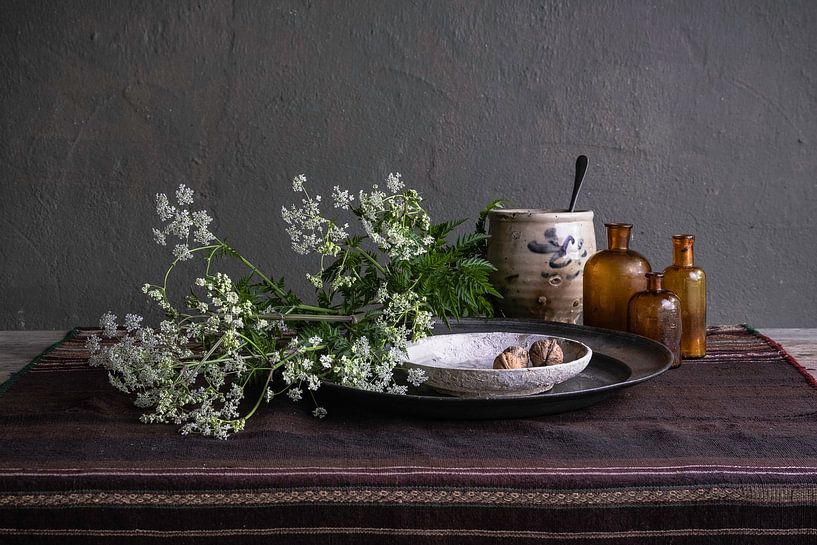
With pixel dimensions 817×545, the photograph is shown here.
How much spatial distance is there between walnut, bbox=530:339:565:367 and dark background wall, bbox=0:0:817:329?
1.24 metres

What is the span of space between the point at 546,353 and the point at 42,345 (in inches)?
37.9

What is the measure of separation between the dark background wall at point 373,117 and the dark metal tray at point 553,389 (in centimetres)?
107

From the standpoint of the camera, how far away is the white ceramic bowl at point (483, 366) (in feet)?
3.17

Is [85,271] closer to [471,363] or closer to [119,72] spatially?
[119,72]

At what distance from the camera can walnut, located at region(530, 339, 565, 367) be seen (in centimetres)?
108

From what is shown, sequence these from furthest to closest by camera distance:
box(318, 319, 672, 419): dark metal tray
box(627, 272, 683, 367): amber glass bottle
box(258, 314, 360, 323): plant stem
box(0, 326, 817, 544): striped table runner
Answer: box(627, 272, 683, 367): amber glass bottle → box(258, 314, 360, 323): plant stem → box(318, 319, 672, 419): dark metal tray → box(0, 326, 817, 544): striped table runner

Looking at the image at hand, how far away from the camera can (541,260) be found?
138 centimetres

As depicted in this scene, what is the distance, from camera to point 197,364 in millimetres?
967

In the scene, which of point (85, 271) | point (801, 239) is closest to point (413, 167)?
point (85, 271)

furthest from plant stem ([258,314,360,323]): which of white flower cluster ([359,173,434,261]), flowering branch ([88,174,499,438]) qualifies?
white flower cluster ([359,173,434,261])

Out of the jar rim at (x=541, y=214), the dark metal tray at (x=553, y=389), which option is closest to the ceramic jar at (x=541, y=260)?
the jar rim at (x=541, y=214)

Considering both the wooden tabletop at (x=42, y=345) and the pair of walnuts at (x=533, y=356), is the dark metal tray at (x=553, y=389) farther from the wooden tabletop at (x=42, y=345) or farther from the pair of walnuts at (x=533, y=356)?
the wooden tabletop at (x=42, y=345)

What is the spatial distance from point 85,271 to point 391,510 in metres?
1.79

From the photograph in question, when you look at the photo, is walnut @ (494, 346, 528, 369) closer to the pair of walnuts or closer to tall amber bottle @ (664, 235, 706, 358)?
the pair of walnuts
